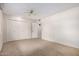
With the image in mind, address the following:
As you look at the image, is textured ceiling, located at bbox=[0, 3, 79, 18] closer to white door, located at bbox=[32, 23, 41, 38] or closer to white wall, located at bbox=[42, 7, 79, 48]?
white wall, located at bbox=[42, 7, 79, 48]

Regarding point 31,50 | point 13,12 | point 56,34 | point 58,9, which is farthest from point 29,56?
point 58,9

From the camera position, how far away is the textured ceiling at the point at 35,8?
5.47ft

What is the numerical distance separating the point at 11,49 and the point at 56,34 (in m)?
0.77

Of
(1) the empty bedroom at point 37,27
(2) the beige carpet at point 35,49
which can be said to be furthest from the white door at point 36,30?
(2) the beige carpet at point 35,49

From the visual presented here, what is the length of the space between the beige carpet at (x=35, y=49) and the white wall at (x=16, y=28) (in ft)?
0.26

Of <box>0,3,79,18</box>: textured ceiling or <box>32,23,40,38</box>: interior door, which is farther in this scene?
<box>32,23,40,38</box>: interior door

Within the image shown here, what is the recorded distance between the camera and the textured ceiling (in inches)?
65.6

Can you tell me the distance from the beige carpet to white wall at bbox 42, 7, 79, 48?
0.31 feet

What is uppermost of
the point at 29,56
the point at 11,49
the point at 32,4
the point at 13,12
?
the point at 32,4

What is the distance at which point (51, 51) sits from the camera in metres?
1.67

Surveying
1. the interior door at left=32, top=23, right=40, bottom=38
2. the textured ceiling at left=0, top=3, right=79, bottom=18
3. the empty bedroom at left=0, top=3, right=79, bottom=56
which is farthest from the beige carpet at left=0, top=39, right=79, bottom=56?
the textured ceiling at left=0, top=3, right=79, bottom=18

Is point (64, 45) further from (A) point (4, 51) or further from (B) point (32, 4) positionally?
(A) point (4, 51)

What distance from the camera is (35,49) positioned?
169cm

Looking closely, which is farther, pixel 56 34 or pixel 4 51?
pixel 56 34
